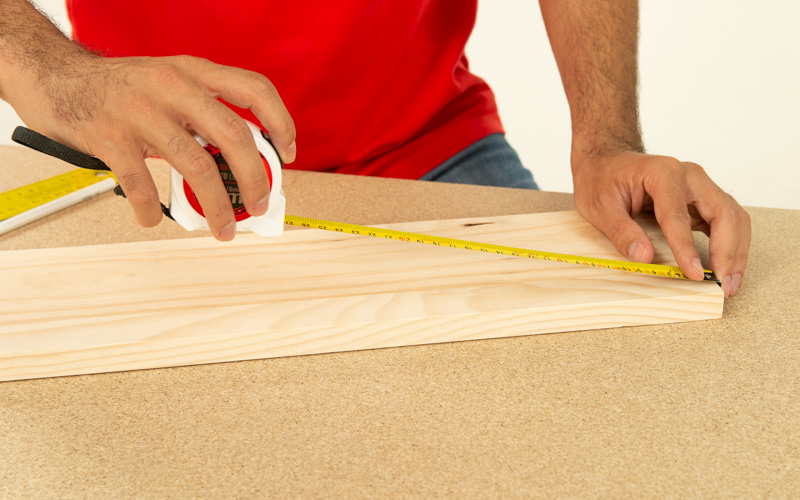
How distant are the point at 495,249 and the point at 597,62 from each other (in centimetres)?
83

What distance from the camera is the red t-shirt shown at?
1916 millimetres

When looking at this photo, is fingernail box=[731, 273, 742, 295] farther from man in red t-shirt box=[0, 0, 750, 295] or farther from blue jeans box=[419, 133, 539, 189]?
blue jeans box=[419, 133, 539, 189]

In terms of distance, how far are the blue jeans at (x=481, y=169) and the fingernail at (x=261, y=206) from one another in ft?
3.75

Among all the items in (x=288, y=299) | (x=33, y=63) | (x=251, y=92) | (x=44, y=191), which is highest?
(x=251, y=92)

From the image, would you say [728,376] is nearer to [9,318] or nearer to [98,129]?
[98,129]

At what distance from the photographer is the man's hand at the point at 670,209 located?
1.29m

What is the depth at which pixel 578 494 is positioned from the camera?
2.71 feet

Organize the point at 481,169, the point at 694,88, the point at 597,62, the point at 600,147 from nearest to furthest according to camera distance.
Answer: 1. the point at 600,147
2. the point at 597,62
3. the point at 481,169
4. the point at 694,88

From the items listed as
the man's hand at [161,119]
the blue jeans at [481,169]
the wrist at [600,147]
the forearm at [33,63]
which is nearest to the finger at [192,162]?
the man's hand at [161,119]

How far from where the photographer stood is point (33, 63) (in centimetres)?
121

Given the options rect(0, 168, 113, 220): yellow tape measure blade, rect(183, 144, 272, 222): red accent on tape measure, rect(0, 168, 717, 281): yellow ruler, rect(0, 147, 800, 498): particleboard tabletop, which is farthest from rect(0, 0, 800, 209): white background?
rect(183, 144, 272, 222): red accent on tape measure

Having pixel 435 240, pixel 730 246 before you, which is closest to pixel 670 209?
pixel 730 246

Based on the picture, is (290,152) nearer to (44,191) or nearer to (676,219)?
(676,219)

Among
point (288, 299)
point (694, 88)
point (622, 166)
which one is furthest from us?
point (694, 88)
